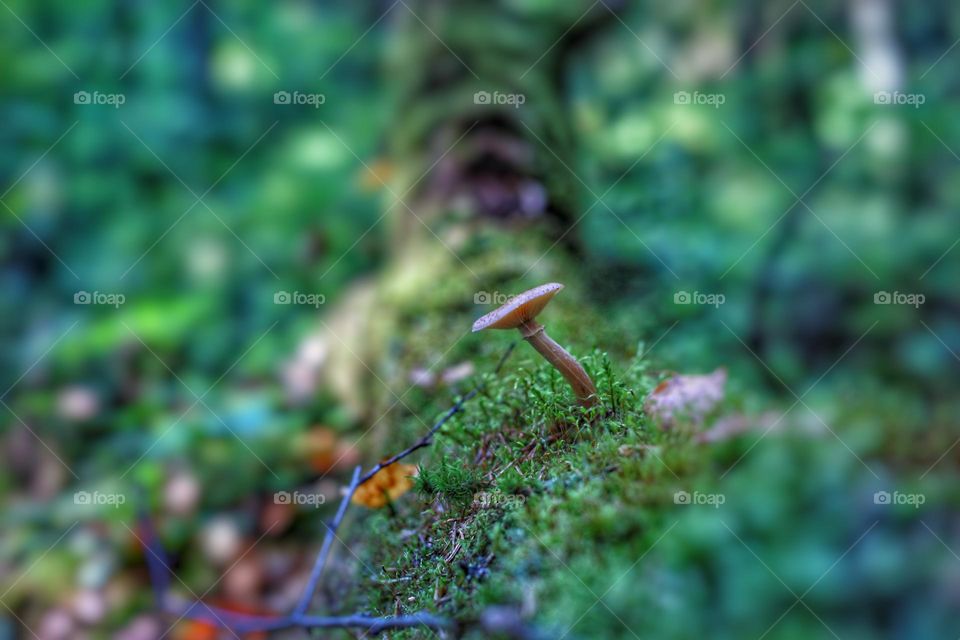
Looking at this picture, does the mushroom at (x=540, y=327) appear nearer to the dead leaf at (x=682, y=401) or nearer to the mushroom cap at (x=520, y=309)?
the mushroom cap at (x=520, y=309)

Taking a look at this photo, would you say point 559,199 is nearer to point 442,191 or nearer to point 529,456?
point 442,191

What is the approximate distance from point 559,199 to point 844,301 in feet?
6.95

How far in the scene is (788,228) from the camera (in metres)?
3.54

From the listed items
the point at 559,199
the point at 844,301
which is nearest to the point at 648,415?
the point at 559,199
